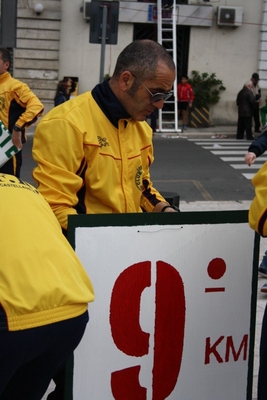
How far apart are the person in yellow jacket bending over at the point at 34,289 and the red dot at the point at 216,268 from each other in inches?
41.8

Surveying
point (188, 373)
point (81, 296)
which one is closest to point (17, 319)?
point (81, 296)

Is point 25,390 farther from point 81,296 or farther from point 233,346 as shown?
point 233,346

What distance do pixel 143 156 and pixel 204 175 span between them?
31.1ft

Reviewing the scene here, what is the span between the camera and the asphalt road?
11.3m

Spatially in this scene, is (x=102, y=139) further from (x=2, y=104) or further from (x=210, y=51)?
(x=210, y=51)

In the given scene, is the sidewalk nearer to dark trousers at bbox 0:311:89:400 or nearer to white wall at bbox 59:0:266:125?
white wall at bbox 59:0:266:125

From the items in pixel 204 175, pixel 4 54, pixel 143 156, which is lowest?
pixel 204 175

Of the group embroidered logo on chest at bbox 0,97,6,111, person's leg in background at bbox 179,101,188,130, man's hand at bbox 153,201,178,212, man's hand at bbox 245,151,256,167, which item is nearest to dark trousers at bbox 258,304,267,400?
man's hand at bbox 153,201,178,212

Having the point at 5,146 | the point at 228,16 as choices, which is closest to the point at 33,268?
the point at 5,146

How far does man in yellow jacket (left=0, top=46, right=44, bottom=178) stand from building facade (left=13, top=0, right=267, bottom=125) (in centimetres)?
1568

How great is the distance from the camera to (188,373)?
3.54 m

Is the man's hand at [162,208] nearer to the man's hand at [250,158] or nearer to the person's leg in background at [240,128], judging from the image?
the man's hand at [250,158]

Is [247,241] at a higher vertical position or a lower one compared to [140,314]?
higher

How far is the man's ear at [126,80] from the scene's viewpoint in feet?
11.3
